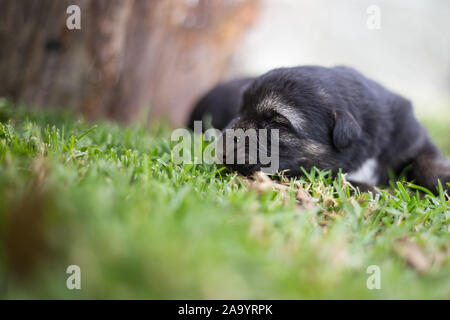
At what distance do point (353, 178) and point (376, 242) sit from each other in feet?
5.06

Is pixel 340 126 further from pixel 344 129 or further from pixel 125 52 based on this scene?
pixel 125 52

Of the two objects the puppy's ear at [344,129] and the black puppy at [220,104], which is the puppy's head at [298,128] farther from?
the black puppy at [220,104]

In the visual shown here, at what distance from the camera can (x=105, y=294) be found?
1.41m

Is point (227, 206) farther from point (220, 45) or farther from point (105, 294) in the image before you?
point (220, 45)

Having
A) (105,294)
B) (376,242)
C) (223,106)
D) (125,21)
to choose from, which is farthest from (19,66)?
(376,242)

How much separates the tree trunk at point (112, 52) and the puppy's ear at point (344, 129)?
11.1ft

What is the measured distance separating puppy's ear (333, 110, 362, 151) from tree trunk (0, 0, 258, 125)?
11.1ft

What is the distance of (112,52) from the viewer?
17.0ft

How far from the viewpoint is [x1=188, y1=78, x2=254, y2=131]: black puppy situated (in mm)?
4996

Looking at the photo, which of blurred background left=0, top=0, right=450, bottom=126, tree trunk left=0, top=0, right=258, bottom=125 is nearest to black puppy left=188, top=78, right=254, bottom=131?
blurred background left=0, top=0, right=450, bottom=126

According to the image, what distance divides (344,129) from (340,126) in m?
0.04

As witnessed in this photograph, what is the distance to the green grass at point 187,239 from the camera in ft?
4.72

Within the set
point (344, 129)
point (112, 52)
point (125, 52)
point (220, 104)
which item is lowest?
point (344, 129)

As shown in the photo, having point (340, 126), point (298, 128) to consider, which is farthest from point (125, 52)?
point (340, 126)
